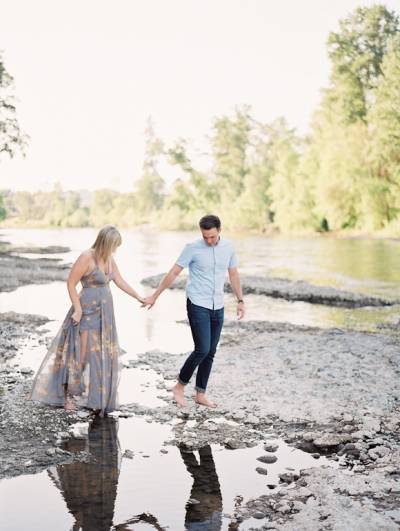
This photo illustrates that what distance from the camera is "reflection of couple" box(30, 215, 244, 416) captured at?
7.34 m

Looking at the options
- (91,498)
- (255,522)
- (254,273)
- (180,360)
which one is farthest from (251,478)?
(254,273)

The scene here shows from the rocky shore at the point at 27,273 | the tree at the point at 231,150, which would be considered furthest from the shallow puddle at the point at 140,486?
the tree at the point at 231,150

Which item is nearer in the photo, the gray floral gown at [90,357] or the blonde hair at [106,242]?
the blonde hair at [106,242]

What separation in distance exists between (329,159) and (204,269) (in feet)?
172

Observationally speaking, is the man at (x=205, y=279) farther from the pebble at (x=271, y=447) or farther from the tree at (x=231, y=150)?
the tree at (x=231, y=150)

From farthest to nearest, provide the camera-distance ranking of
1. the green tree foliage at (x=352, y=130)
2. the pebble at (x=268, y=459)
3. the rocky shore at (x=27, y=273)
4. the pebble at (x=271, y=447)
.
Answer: the green tree foliage at (x=352, y=130), the rocky shore at (x=27, y=273), the pebble at (x=271, y=447), the pebble at (x=268, y=459)

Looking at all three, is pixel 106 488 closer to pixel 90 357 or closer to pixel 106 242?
pixel 90 357

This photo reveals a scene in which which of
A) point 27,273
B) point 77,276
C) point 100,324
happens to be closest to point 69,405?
point 100,324

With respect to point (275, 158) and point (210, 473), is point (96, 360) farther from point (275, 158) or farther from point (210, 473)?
point (275, 158)

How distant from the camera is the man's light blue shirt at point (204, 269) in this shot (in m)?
7.34

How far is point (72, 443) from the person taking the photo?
21.6 ft

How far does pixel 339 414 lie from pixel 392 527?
2836mm

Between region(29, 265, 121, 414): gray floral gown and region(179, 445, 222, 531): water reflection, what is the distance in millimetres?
1338

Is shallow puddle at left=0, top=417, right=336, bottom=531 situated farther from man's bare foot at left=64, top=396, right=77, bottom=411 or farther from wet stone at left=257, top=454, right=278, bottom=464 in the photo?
man's bare foot at left=64, top=396, right=77, bottom=411
